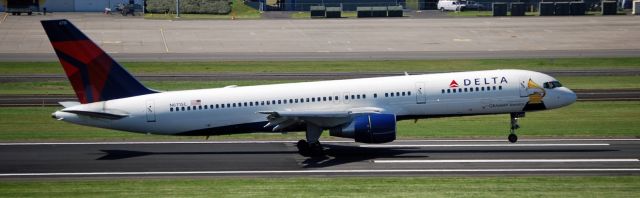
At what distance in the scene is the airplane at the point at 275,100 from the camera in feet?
157

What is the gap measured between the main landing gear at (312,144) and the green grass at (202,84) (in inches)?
1138

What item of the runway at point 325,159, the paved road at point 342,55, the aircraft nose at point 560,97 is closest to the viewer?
the runway at point 325,159

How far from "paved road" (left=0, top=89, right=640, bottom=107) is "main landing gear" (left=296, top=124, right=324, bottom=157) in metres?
25.9

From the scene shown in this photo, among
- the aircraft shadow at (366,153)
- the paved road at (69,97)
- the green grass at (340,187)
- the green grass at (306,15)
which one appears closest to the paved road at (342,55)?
the paved road at (69,97)

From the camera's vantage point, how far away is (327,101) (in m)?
48.3

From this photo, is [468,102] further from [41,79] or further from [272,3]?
[272,3]

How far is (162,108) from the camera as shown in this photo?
159 ft

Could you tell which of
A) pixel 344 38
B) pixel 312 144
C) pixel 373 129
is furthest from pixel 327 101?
pixel 344 38

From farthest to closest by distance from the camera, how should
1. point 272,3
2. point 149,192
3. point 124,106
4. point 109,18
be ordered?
point 272,3, point 109,18, point 124,106, point 149,192

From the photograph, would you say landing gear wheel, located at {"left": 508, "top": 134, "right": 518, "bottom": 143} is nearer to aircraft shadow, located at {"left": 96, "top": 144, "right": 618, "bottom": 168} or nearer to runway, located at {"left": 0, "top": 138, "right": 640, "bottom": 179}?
runway, located at {"left": 0, "top": 138, "right": 640, "bottom": 179}

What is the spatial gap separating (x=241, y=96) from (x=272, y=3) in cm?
14048

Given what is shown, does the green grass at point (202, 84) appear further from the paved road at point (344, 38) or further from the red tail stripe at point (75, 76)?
the red tail stripe at point (75, 76)

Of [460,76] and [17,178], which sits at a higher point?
[460,76]

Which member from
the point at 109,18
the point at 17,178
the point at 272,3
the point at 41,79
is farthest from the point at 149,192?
the point at 272,3
